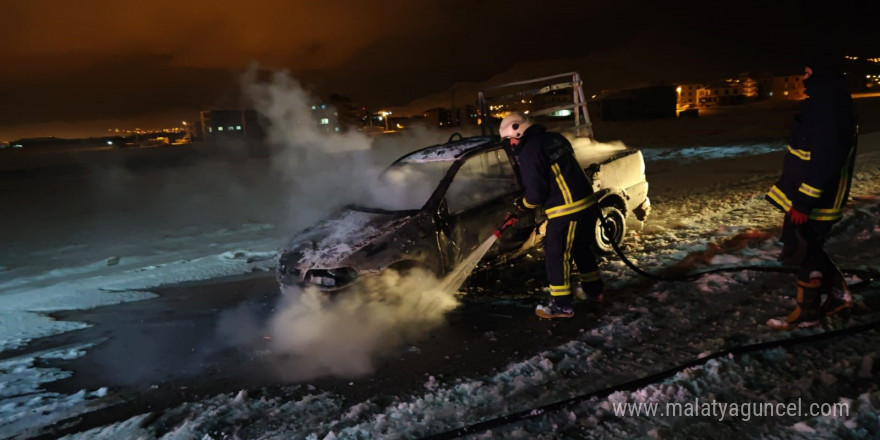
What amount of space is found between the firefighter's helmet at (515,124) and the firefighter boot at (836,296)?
8.11ft

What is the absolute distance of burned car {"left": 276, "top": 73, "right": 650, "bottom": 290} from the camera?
15.2ft

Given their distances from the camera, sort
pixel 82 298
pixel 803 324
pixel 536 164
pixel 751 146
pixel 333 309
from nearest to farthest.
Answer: pixel 803 324 → pixel 536 164 → pixel 333 309 → pixel 82 298 → pixel 751 146

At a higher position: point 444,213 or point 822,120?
point 822,120

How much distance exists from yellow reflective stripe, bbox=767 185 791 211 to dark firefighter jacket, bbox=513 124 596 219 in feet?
4.33

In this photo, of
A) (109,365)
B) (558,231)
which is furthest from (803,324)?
(109,365)

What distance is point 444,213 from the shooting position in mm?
4973

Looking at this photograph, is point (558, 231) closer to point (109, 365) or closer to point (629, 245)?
point (629, 245)

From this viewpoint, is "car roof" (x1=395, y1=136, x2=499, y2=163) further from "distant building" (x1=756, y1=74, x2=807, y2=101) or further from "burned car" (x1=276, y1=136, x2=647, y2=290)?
"distant building" (x1=756, y1=74, x2=807, y2=101)

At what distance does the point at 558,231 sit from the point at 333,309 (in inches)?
82.5

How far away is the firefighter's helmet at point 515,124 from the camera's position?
446 centimetres

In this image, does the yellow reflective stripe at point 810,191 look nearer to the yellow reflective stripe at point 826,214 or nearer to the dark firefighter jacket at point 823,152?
the dark firefighter jacket at point 823,152

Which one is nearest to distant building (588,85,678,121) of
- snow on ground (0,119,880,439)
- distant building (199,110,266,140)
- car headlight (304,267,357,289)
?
snow on ground (0,119,880,439)

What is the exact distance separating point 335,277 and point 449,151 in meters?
2.02

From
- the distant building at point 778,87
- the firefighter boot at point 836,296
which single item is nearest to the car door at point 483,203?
the firefighter boot at point 836,296
